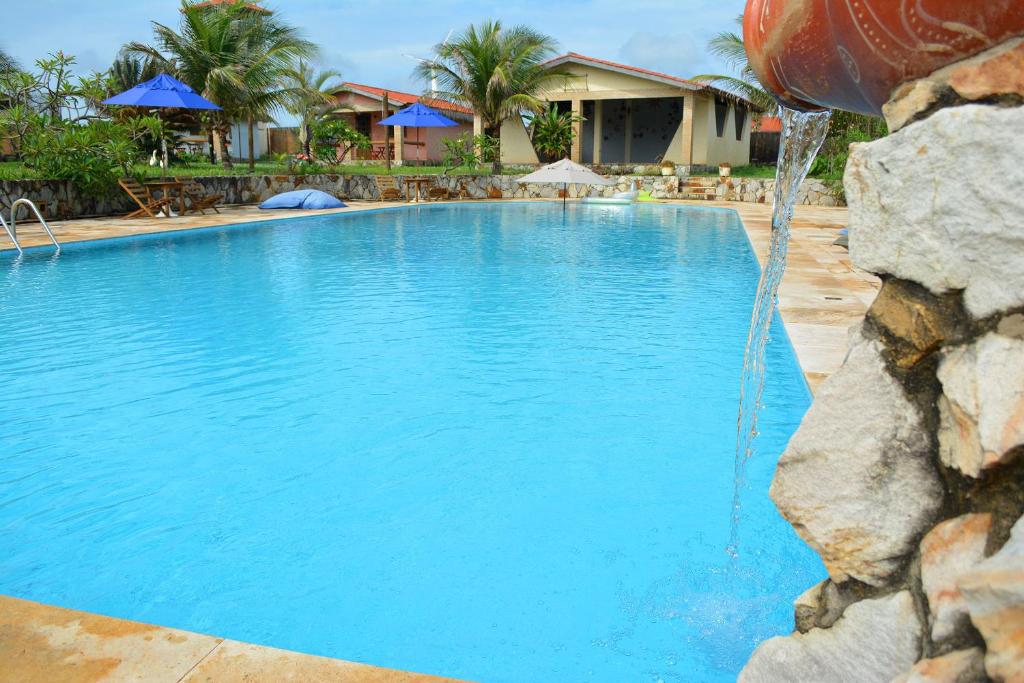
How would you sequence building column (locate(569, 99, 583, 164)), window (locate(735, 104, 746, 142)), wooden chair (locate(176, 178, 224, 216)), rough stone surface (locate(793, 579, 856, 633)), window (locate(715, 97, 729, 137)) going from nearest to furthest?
rough stone surface (locate(793, 579, 856, 633)) < wooden chair (locate(176, 178, 224, 216)) < building column (locate(569, 99, 583, 164)) < window (locate(715, 97, 729, 137)) < window (locate(735, 104, 746, 142))

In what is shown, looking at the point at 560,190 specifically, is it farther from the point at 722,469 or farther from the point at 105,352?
the point at 722,469

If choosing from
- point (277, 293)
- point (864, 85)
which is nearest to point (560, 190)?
point (277, 293)

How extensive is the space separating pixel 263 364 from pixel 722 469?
3.76 m

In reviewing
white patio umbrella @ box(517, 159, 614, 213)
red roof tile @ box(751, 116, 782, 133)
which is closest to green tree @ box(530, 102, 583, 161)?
white patio umbrella @ box(517, 159, 614, 213)

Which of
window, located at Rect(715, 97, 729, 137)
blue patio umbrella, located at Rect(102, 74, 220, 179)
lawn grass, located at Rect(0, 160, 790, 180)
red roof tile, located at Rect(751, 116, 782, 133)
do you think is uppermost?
red roof tile, located at Rect(751, 116, 782, 133)

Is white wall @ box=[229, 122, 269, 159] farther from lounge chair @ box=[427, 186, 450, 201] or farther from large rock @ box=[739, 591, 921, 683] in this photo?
large rock @ box=[739, 591, 921, 683]

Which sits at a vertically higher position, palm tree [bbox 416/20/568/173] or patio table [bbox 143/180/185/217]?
palm tree [bbox 416/20/568/173]

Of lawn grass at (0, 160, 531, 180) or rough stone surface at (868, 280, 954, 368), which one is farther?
lawn grass at (0, 160, 531, 180)

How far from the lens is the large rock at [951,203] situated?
1.29 metres

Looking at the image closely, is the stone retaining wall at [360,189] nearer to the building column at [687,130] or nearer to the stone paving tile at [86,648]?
the building column at [687,130]

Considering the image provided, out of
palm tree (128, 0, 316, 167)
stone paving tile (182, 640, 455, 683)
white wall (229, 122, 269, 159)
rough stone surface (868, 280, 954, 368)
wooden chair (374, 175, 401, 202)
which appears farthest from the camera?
white wall (229, 122, 269, 159)

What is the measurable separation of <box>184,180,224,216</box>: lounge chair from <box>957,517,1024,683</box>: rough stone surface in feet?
64.1

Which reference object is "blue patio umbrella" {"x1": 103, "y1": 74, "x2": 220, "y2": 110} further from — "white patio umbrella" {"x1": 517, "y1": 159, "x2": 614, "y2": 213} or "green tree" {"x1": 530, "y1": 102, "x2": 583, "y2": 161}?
"green tree" {"x1": 530, "y1": 102, "x2": 583, "y2": 161}

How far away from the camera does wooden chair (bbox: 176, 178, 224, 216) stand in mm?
19234
